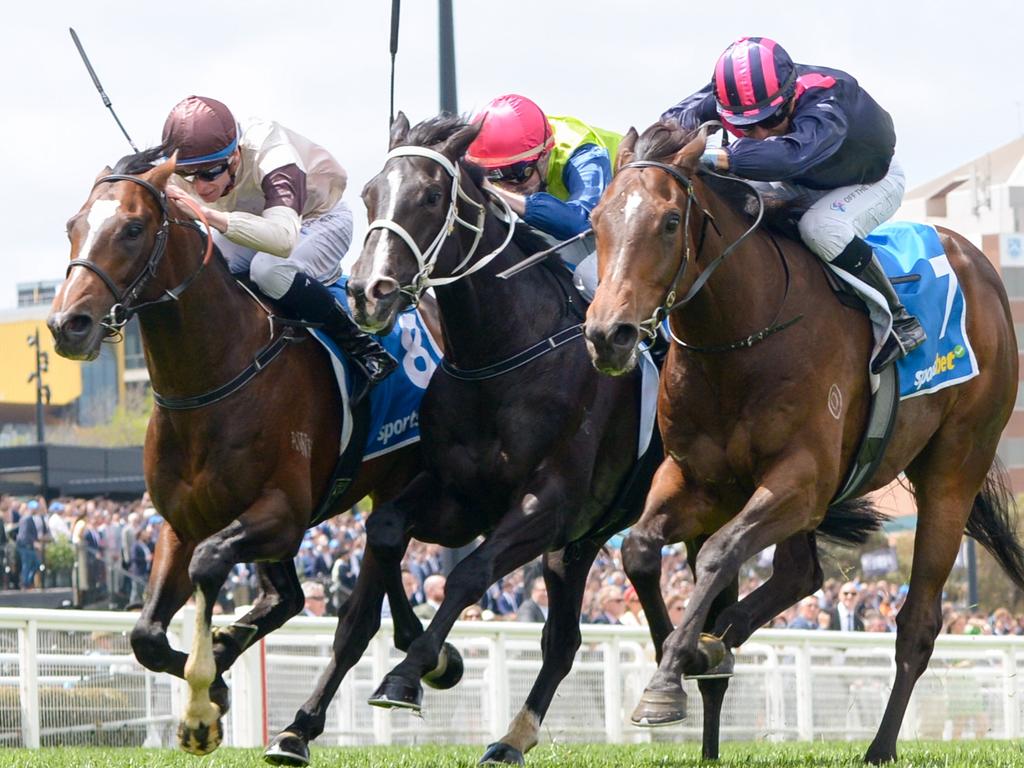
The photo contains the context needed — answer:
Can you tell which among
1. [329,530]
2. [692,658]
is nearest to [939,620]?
[692,658]

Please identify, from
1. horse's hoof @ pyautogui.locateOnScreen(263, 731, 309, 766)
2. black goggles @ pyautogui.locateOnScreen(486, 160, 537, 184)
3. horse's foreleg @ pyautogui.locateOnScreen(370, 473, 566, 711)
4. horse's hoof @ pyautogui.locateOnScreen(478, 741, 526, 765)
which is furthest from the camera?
black goggles @ pyautogui.locateOnScreen(486, 160, 537, 184)

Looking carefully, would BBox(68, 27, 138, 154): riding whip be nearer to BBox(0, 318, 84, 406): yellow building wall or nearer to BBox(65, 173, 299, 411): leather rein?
BBox(65, 173, 299, 411): leather rein

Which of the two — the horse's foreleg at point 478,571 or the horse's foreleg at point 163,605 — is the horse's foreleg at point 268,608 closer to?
the horse's foreleg at point 163,605

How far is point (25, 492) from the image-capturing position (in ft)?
78.6

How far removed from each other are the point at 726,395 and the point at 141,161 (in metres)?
2.49

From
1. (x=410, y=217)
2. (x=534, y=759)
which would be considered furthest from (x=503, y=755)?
(x=410, y=217)

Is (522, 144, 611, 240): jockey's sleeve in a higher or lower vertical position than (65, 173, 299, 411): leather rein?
higher

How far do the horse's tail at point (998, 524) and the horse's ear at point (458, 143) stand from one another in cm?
339

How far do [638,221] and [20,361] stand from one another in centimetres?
8136

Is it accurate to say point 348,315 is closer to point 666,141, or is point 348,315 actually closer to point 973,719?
point 666,141

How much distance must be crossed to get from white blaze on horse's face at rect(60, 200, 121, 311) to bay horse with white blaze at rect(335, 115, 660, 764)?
3.16 ft

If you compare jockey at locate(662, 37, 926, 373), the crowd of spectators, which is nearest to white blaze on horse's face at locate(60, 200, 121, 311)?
jockey at locate(662, 37, 926, 373)

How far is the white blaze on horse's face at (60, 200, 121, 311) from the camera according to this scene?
6582 mm

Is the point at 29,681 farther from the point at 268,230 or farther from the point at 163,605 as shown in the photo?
the point at 268,230
